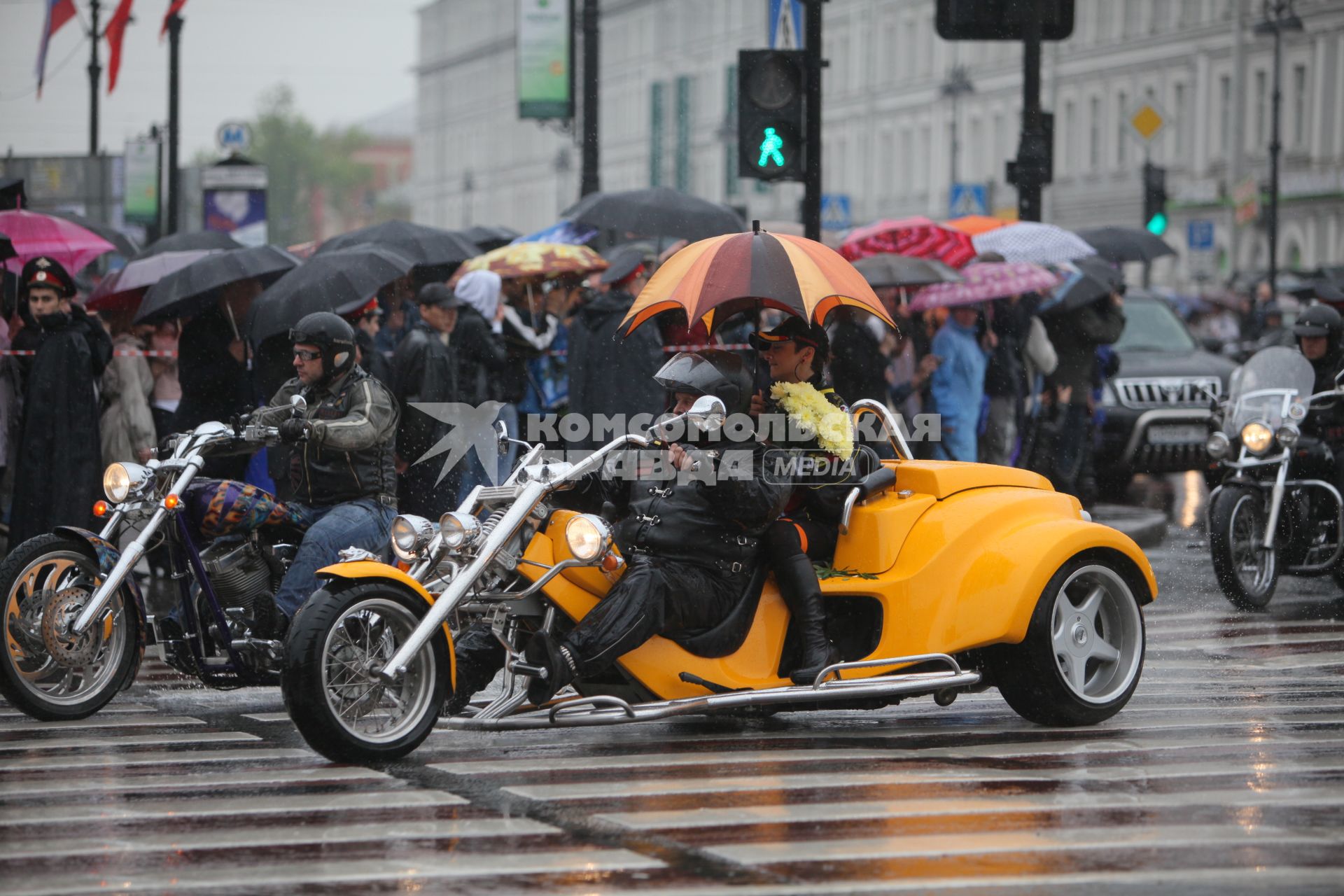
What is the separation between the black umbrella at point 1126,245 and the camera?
19.9m

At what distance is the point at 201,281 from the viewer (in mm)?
11570

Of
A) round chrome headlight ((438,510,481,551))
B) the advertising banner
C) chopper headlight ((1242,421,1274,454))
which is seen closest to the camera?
round chrome headlight ((438,510,481,551))

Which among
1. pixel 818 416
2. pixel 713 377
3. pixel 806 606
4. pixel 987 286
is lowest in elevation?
pixel 806 606

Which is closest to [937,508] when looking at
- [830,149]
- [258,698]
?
[258,698]

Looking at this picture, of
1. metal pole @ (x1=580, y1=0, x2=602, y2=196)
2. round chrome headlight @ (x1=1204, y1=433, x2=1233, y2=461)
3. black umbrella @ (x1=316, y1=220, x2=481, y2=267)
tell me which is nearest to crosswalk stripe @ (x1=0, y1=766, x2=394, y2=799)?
round chrome headlight @ (x1=1204, y1=433, x2=1233, y2=461)

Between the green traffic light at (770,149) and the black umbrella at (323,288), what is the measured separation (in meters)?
2.56

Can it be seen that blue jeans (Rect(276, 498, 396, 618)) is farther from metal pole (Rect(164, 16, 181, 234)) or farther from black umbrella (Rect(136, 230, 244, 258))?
metal pole (Rect(164, 16, 181, 234))

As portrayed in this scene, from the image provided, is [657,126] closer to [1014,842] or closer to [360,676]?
[360,676]

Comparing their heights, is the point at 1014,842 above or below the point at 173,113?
below

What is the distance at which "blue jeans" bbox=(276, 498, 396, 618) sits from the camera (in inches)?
315

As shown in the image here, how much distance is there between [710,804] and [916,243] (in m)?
11.3

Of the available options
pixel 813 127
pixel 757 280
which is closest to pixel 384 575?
pixel 757 280

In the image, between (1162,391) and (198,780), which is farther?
(1162,391)

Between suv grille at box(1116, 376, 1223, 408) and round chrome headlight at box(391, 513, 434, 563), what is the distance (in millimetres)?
13021
